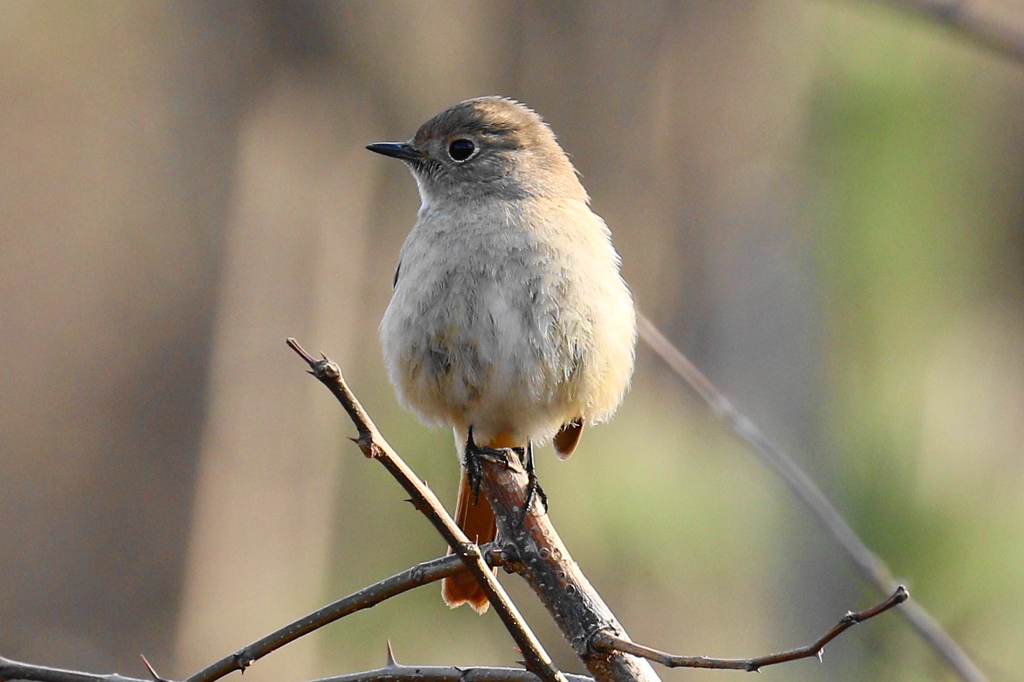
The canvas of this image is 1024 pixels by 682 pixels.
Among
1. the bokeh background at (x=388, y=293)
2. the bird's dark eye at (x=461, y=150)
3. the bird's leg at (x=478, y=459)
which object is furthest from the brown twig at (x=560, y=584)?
the bokeh background at (x=388, y=293)

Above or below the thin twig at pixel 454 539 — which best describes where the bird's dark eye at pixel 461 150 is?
above

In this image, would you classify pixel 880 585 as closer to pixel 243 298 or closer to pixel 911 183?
pixel 911 183

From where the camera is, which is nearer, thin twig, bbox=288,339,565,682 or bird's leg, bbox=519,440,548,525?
thin twig, bbox=288,339,565,682

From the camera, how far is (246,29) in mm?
8203

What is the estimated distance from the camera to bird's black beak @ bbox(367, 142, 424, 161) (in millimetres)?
3455

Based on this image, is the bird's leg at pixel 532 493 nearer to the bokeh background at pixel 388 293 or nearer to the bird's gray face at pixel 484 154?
the bird's gray face at pixel 484 154

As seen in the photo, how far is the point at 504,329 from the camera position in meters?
2.73

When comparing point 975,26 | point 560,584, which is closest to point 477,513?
point 560,584

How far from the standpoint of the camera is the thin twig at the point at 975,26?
234cm

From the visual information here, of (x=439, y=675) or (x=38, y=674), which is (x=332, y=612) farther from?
(x=38, y=674)

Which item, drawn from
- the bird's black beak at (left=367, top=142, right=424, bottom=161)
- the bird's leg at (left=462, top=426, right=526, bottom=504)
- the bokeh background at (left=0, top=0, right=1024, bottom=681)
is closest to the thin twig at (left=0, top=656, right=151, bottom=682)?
the bird's leg at (left=462, top=426, right=526, bottom=504)

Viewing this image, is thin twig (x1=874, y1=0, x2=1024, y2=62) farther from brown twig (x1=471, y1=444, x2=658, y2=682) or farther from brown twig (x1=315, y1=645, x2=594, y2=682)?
brown twig (x1=315, y1=645, x2=594, y2=682)

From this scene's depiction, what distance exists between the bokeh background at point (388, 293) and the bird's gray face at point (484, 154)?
2.72 meters

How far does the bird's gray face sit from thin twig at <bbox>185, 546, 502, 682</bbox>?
1629 mm
